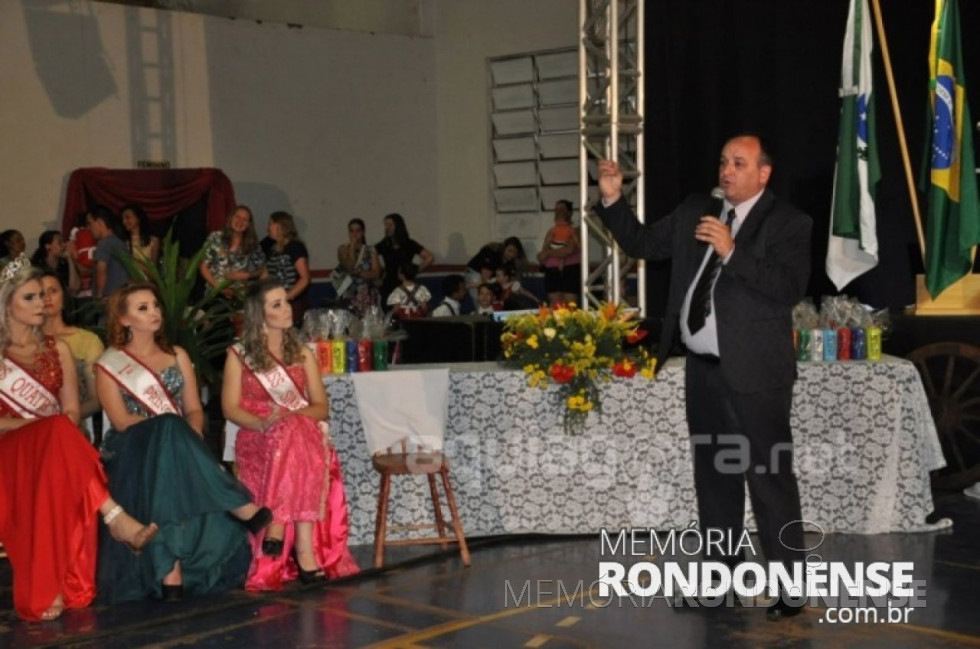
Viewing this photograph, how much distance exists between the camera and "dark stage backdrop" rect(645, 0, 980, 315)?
876cm

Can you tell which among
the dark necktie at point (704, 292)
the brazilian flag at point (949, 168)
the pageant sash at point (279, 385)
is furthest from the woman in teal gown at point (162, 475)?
the brazilian flag at point (949, 168)

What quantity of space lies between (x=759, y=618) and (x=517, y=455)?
162 centimetres

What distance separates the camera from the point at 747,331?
4719 mm

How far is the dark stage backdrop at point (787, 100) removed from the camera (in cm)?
876

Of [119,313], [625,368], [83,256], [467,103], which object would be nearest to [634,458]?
[625,368]

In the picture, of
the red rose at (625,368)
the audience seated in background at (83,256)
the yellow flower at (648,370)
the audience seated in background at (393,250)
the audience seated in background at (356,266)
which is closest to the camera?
the yellow flower at (648,370)

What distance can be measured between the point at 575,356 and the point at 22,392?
2.15 m

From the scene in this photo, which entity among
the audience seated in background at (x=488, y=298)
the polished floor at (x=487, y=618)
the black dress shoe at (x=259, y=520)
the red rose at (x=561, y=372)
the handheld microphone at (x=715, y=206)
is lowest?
the polished floor at (x=487, y=618)

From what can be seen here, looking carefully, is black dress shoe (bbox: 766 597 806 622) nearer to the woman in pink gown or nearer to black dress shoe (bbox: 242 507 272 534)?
the woman in pink gown

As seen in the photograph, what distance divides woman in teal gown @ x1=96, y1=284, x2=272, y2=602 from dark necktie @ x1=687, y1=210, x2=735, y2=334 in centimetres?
173

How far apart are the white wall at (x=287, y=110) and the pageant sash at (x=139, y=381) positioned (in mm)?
7288

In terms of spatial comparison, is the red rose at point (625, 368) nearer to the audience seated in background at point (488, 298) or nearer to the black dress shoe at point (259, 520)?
the black dress shoe at point (259, 520)

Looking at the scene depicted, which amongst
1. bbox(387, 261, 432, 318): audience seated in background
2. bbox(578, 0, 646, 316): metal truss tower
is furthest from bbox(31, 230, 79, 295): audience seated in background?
bbox(578, 0, 646, 316): metal truss tower

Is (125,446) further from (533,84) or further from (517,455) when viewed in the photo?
(533,84)
